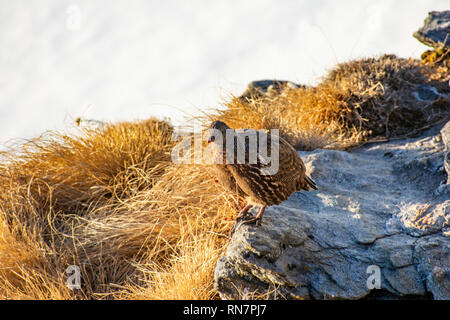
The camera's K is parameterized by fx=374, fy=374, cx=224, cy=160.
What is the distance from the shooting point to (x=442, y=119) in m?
5.06

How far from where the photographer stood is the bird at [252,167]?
2.23m

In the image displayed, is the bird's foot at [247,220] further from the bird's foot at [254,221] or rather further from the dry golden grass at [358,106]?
the dry golden grass at [358,106]

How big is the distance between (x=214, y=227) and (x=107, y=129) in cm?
235

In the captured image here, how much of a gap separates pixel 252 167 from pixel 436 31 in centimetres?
608

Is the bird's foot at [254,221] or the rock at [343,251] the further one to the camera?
the bird's foot at [254,221]

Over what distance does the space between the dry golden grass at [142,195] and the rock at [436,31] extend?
118 cm

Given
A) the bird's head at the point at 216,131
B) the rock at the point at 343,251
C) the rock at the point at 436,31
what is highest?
the rock at the point at 436,31

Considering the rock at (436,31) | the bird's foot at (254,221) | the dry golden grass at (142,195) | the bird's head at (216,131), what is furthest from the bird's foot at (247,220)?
the rock at (436,31)

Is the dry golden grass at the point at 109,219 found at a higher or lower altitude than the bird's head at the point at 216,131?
lower

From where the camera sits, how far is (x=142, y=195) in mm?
4137

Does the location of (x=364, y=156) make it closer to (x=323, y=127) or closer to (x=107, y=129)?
(x=323, y=127)

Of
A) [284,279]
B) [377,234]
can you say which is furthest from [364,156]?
[284,279]

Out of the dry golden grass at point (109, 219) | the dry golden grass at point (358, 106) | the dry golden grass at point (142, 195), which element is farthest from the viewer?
the dry golden grass at point (358, 106)

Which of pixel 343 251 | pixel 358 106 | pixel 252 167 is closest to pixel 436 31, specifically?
pixel 358 106
